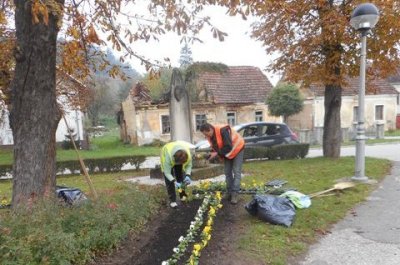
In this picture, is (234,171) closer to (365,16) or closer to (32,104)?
(32,104)

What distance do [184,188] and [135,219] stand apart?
7.20ft

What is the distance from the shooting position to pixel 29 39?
6160 mm

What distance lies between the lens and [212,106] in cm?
3116

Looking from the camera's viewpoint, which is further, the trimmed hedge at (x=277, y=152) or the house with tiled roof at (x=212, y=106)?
the house with tiled roof at (x=212, y=106)

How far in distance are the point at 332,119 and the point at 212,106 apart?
1728 centimetres

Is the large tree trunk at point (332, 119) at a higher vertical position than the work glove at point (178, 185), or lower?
higher

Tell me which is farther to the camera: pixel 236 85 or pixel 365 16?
pixel 236 85

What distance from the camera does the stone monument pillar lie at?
1134 cm

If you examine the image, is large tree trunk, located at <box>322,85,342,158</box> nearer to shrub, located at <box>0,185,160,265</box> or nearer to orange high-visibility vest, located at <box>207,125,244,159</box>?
orange high-visibility vest, located at <box>207,125,244,159</box>

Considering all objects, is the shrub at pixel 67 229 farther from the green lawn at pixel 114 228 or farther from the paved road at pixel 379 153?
the paved road at pixel 379 153

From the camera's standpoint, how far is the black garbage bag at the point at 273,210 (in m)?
6.20

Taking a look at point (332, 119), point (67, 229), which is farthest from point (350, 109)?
point (67, 229)

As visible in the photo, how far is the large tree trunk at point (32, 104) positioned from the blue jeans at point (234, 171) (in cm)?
330

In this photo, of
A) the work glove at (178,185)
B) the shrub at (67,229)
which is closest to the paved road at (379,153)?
the work glove at (178,185)
